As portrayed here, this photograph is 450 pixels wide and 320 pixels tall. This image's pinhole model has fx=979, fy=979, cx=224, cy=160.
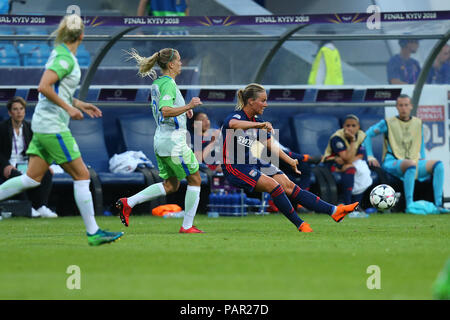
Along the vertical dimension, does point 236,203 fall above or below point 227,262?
above

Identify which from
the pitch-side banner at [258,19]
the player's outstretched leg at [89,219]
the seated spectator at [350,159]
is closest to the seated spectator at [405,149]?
the seated spectator at [350,159]

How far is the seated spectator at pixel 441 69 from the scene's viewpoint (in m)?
17.1

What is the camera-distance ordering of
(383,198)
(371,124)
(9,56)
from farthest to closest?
(371,124), (9,56), (383,198)

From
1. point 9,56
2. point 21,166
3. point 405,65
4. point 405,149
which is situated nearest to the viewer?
point 21,166

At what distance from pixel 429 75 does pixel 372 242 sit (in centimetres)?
889

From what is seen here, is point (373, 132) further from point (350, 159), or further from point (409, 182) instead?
point (409, 182)

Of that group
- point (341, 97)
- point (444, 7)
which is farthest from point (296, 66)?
point (444, 7)

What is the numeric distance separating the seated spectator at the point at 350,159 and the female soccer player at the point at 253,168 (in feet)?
15.3

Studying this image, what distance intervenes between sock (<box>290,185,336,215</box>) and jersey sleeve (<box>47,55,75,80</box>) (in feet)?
11.2

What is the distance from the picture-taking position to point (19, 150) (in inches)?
579

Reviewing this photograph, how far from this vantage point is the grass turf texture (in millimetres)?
5867

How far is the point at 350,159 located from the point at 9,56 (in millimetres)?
6206

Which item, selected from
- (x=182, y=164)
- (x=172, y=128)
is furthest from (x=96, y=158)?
(x=182, y=164)
